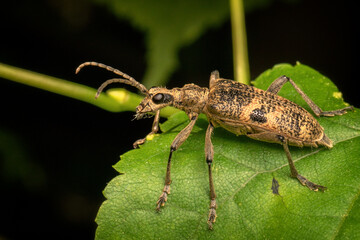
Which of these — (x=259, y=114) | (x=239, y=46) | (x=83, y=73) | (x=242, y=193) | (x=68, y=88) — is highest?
(x=83, y=73)

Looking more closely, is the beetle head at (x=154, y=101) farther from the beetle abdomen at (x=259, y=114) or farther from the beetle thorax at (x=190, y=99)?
the beetle abdomen at (x=259, y=114)

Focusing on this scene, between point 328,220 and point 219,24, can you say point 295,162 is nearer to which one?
point 328,220

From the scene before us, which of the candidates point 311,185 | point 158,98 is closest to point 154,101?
point 158,98

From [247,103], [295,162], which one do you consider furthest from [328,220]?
[247,103]

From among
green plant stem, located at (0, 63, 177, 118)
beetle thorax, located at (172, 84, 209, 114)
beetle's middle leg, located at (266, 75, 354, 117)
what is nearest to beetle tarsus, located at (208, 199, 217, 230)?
beetle thorax, located at (172, 84, 209, 114)

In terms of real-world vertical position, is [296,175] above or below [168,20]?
below

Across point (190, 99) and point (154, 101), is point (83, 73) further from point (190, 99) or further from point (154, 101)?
point (190, 99)
